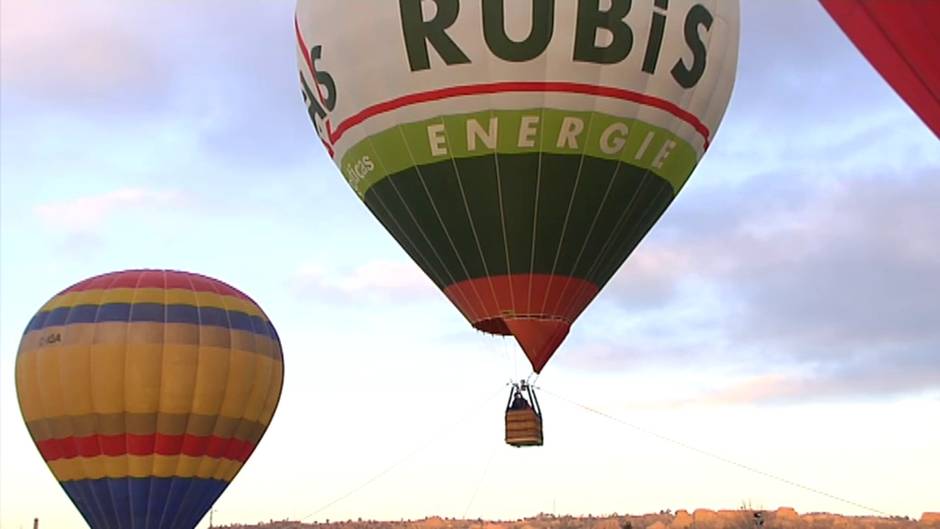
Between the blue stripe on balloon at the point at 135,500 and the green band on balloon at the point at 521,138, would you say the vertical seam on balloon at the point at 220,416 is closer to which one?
the blue stripe on balloon at the point at 135,500

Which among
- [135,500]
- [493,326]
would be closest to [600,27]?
[493,326]

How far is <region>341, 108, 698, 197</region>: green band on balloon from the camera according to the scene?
1841 centimetres

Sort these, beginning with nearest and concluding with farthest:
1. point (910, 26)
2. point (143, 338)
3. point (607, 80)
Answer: point (910, 26)
point (607, 80)
point (143, 338)

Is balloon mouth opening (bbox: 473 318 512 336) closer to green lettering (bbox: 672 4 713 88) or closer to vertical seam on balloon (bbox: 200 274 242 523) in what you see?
green lettering (bbox: 672 4 713 88)

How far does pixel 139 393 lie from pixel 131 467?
59.7 inches

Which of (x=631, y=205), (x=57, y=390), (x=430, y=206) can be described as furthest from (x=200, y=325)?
(x=631, y=205)

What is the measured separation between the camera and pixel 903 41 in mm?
7078

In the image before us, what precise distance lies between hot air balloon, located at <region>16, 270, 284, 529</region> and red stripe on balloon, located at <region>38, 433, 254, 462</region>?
2 centimetres

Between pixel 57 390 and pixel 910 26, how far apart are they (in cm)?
2143

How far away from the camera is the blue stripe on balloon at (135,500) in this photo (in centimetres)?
2506

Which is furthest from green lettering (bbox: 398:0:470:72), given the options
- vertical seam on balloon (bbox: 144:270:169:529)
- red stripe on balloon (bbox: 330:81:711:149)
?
vertical seam on balloon (bbox: 144:270:169:529)

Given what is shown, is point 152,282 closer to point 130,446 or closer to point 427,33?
point 130,446

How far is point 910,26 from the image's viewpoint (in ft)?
22.9

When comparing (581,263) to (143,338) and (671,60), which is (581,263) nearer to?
(671,60)
